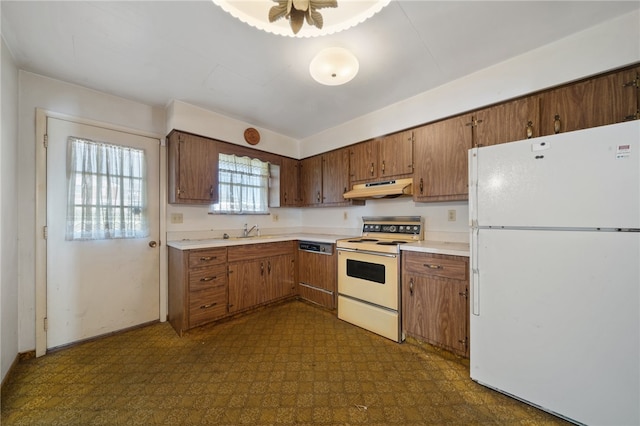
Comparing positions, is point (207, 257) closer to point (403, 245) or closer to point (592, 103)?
point (403, 245)

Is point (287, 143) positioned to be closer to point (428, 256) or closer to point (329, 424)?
point (428, 256)

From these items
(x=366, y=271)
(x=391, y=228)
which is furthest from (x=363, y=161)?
(x=366, y=271)

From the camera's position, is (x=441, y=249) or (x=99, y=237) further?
(x=99, y=237)

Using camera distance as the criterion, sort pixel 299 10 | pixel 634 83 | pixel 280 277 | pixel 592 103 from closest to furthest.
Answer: pixel 299 10 < pixel 634 83 < pixel 592 103 < pixel 280 277

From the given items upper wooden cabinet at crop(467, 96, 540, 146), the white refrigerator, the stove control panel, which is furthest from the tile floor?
upper wooden cabinet at crop(467, 96, 540, 146)

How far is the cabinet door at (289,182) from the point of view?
3.59m

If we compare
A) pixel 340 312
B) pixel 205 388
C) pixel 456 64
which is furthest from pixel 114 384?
pixel 456 64

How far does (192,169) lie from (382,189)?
2163mm

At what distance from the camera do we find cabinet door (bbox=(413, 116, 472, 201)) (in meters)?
2.17

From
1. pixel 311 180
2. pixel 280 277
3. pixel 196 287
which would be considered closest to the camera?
pixel 196 287

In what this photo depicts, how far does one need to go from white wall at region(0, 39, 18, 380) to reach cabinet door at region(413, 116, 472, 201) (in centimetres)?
333

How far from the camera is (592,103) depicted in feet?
5.34

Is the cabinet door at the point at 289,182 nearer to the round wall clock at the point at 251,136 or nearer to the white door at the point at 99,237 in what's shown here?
the round wall clock at the point at 251,136

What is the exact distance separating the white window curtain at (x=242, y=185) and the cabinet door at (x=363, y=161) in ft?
4.37
